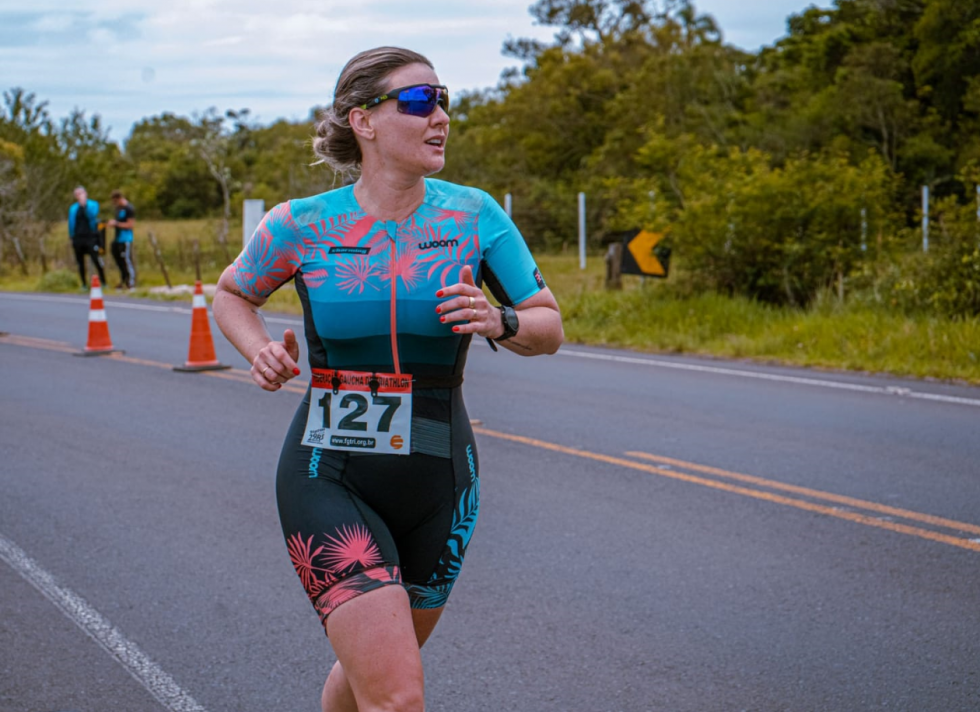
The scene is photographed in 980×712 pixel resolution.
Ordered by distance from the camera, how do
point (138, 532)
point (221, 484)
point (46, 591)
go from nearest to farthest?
point (46, 591) < point (138, 532) < point (221, 484)

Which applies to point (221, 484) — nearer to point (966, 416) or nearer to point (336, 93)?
point (336, 93)

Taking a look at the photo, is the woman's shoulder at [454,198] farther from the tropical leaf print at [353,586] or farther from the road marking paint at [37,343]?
the road marking paint at [37,343]

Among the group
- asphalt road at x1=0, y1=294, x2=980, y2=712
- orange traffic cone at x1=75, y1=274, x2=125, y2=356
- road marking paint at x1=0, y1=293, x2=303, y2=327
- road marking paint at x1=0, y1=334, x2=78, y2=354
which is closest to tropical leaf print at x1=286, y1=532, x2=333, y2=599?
asphalt road at x1=0, y1=294, x2=980, y2=712

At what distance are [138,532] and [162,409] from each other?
13.9 feet

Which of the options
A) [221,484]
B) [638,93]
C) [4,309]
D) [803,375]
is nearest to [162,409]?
[221,484]

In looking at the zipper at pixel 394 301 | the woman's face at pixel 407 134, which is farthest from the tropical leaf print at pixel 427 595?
the woman's face at pixel 407 134

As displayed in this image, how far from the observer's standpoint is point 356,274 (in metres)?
3.19

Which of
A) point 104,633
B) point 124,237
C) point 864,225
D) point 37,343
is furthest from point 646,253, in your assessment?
point 104,633

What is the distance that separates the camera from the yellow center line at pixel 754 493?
6.62 metres

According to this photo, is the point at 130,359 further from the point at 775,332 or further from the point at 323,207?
the point at 323,207

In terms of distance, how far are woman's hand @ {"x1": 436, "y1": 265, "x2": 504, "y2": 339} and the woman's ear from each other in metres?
0.51

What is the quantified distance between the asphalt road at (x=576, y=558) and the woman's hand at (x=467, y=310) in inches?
78.0

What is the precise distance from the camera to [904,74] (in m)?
36.7

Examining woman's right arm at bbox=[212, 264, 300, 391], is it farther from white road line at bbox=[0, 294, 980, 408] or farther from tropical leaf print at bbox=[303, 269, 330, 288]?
white road line at bbox=[0, 294, 980, 408]
